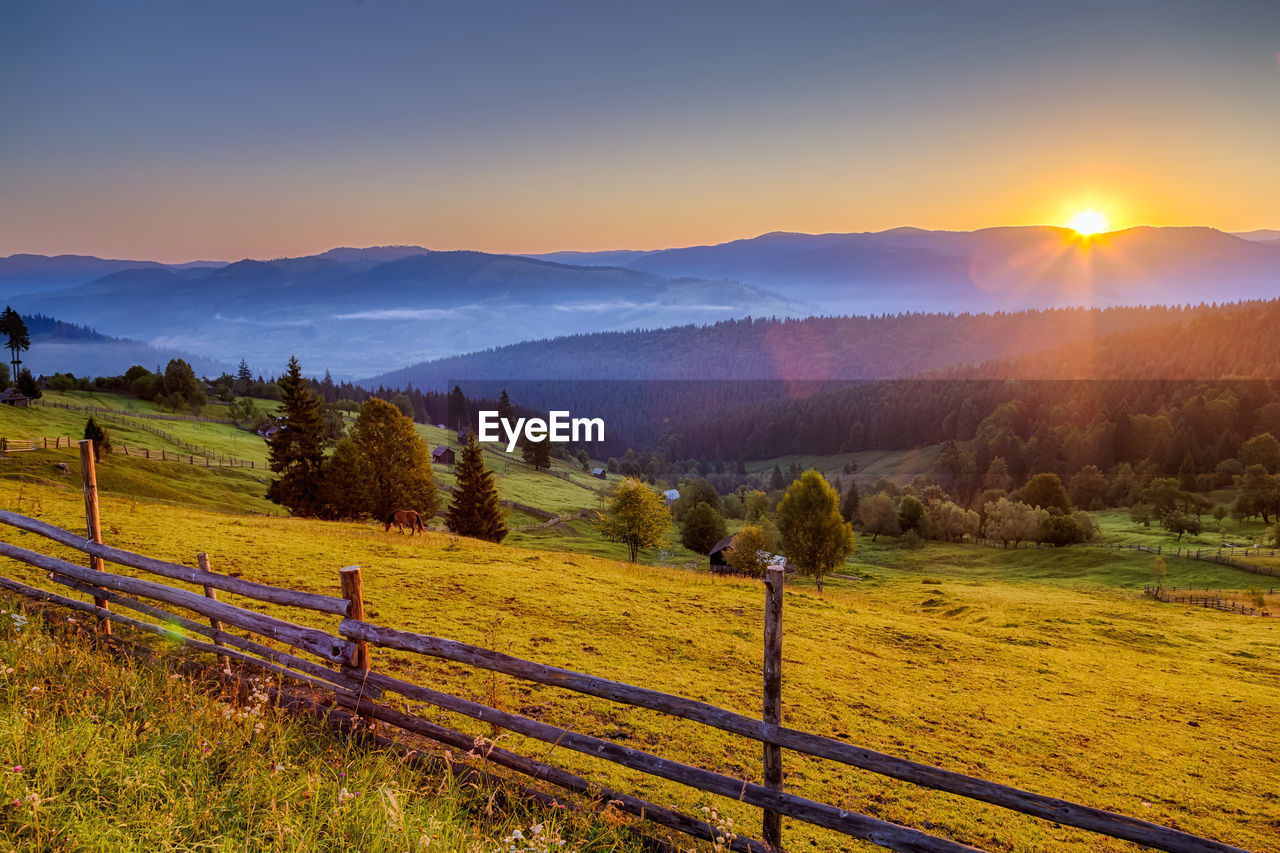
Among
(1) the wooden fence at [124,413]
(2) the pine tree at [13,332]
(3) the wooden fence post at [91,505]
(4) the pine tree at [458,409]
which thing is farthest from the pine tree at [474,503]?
(4) the pine tree at [458,409]

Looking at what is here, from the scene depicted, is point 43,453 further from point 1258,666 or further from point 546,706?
point 1258,666

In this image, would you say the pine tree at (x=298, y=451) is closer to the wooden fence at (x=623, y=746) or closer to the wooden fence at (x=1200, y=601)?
the wooden fence at (x=623, y=746)

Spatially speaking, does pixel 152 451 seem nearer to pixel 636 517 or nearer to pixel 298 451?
pixel 298 451

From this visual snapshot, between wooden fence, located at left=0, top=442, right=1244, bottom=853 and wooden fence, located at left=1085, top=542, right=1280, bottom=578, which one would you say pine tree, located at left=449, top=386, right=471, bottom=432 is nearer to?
wooden fence, located at left=1085, top=542, right=1280, bottom=578

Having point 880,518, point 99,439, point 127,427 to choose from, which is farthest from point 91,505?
point 880,518

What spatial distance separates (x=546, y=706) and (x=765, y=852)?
5748mm

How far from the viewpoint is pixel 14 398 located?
8850 centimetres

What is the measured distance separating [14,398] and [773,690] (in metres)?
116

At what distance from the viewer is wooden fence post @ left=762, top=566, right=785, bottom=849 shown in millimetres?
7262

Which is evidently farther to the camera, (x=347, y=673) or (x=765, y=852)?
(x=347, y=673)

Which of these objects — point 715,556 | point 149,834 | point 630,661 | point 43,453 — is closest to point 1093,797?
point 630,661

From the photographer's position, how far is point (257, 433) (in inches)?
4540

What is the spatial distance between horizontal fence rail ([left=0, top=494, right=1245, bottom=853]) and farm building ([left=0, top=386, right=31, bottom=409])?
346 feet

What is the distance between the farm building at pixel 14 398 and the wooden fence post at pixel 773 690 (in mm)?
111936
